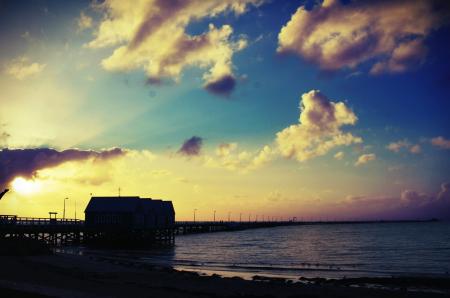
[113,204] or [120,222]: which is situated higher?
[113,204]

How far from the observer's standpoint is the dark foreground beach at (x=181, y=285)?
2211cm

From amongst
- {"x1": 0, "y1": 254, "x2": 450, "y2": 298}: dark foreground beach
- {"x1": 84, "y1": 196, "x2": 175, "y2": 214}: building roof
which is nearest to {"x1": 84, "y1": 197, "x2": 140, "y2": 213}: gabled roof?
{"x1": 84, "y1": 196, "x2": 175, "y2": 214}: building roof

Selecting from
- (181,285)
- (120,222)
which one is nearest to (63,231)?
(120,222)

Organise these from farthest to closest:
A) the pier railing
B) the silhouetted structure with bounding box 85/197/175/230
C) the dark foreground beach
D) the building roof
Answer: the building roof, the silhouetted structure with bounding box 85/197/175/230, the pier railing, the dark foreground beach

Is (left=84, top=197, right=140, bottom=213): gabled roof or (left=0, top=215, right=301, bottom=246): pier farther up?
(left=84, top=197, right=140, bottom=213): gabled roof

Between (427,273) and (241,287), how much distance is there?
18595 mm

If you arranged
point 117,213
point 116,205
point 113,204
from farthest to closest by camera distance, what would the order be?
point 113,204 → point 116,205 → point 117,213

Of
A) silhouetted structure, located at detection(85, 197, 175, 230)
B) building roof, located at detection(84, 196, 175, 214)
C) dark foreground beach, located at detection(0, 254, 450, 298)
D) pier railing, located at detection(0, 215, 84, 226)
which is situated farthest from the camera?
building roof, located at detection(84, 196, 175, 214)

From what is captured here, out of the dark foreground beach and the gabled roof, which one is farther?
the gabled roof

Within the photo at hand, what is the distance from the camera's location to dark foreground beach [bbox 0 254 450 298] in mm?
22109

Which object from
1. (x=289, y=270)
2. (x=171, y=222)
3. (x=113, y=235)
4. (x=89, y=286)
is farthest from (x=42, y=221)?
(x=89, y=286)

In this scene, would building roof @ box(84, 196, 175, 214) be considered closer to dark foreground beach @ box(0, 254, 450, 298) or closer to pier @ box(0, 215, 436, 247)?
pier @ box(0, 215, 436, 247)

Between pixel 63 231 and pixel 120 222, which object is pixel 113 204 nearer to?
pixel 120 222

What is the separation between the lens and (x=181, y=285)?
88.6ft
